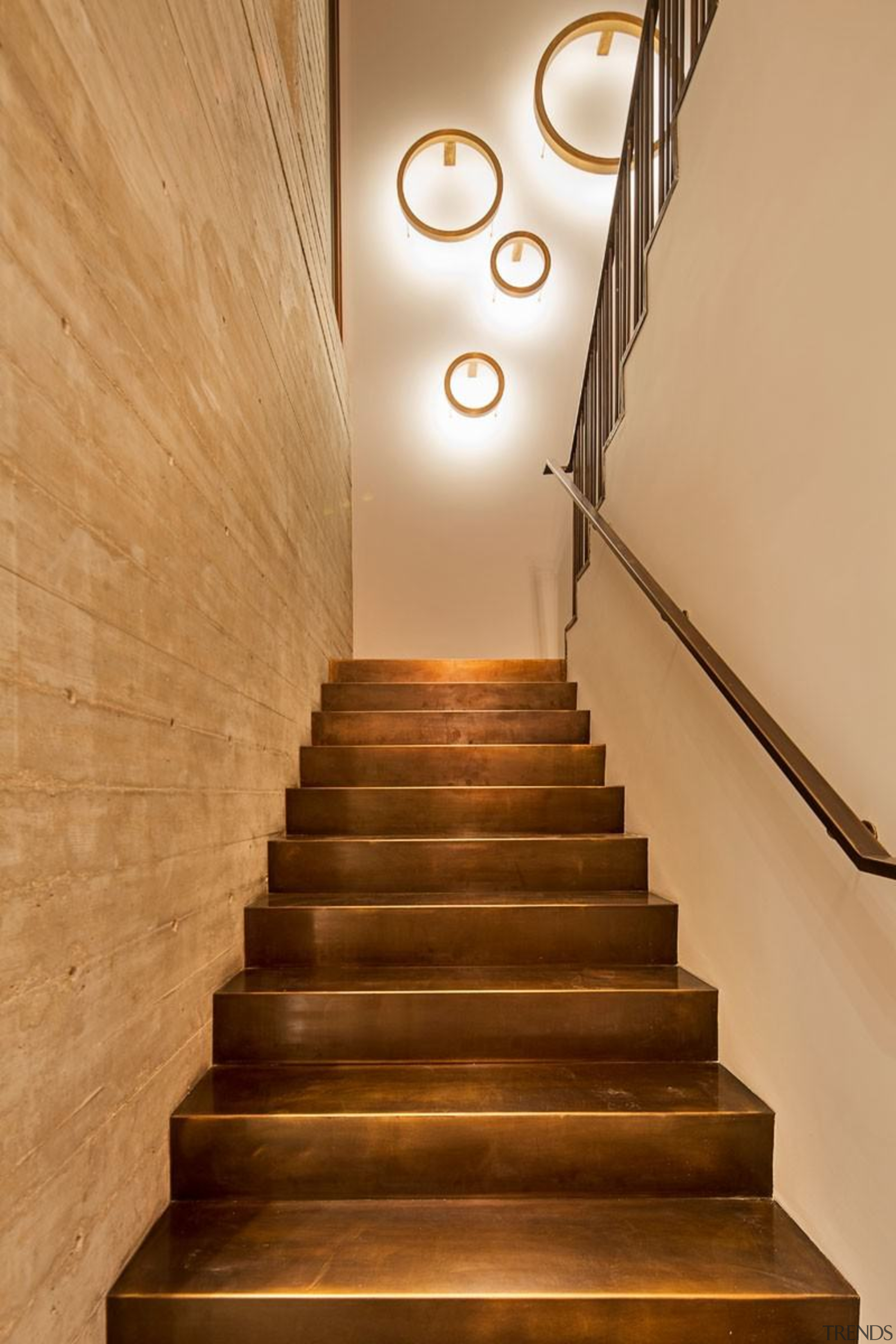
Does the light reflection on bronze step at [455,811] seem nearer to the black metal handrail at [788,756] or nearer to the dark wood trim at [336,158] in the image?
the black metal handrail at [788,756]

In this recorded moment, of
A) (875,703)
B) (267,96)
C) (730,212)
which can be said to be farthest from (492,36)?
(875,703)

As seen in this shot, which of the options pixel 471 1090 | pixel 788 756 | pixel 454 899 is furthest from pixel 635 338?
pixel 471 1090

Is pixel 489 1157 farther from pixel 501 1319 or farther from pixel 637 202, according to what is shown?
pixel 637 202

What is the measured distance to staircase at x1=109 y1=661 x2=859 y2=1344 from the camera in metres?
1.20

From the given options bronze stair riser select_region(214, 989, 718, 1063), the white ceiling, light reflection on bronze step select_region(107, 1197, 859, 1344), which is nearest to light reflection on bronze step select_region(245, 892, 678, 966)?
bronze stair riser select_region(214, 989, 718, 1063)

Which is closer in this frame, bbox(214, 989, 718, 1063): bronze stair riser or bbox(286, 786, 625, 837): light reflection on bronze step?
bbox(214, 989, 718, 1063): bronze stair riser

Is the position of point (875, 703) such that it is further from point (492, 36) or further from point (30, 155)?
point (492, 36)

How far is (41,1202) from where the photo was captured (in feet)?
3.25

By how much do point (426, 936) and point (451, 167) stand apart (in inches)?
202

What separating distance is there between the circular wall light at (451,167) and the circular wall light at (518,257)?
19cm

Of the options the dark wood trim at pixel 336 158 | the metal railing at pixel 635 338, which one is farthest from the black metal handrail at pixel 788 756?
the dark wood trim at pixel 336 158

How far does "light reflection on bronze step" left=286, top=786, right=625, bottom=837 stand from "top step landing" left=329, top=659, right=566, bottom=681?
118cm

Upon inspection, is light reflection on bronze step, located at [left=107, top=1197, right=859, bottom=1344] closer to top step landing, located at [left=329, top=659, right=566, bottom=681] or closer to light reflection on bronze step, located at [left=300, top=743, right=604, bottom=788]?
light reflection on bronze step, located at [left=300, top=743, right=604, bottom=788]

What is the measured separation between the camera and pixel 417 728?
119 inches
